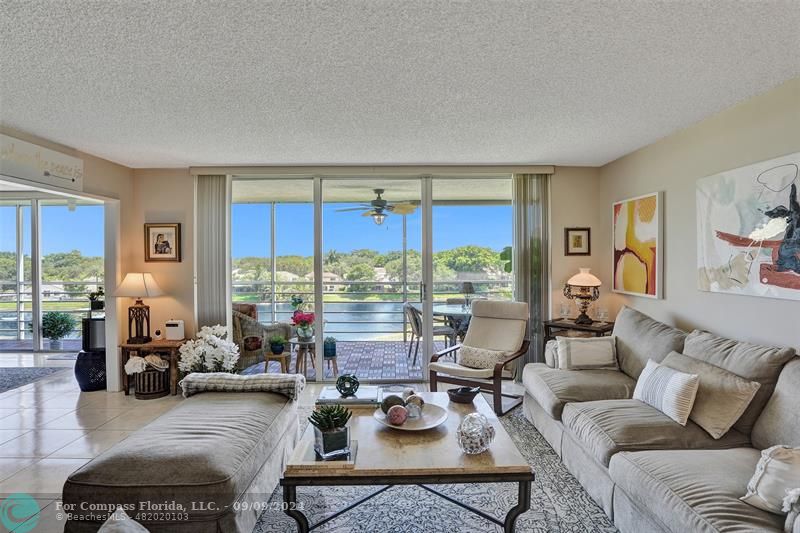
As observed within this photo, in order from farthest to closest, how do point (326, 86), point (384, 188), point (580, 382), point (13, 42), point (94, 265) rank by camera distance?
1. point (94, 265)
2. point (384, 188)
3. point (580, 382)
4. point (326, 86)
5. point (13, 42)

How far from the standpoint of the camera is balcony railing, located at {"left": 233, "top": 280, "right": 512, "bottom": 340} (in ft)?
15.4

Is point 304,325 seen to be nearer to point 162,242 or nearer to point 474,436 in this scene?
point 162,242

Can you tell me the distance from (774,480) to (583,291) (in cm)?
273

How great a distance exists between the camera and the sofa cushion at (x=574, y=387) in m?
2.80

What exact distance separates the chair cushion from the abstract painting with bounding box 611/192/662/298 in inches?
155

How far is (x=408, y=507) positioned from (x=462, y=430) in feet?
2.17

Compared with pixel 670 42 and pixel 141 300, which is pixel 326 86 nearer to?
pixel 670 42

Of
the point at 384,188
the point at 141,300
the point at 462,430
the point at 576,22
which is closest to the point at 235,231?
the point at 141,300

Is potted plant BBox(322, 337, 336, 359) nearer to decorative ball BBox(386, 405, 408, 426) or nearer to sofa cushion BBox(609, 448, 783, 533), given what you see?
decorative ball BBox(386, 405, 408, 426)

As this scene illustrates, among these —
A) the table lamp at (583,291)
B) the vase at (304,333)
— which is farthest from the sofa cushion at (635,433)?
the vase at (304,333)

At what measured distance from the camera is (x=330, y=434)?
76.4 inches

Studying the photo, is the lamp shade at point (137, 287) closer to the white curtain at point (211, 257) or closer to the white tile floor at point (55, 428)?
the white curtain at point (211, 257)

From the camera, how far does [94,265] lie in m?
6.35

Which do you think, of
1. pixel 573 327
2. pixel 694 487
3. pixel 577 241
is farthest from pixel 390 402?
pixel 577 241
